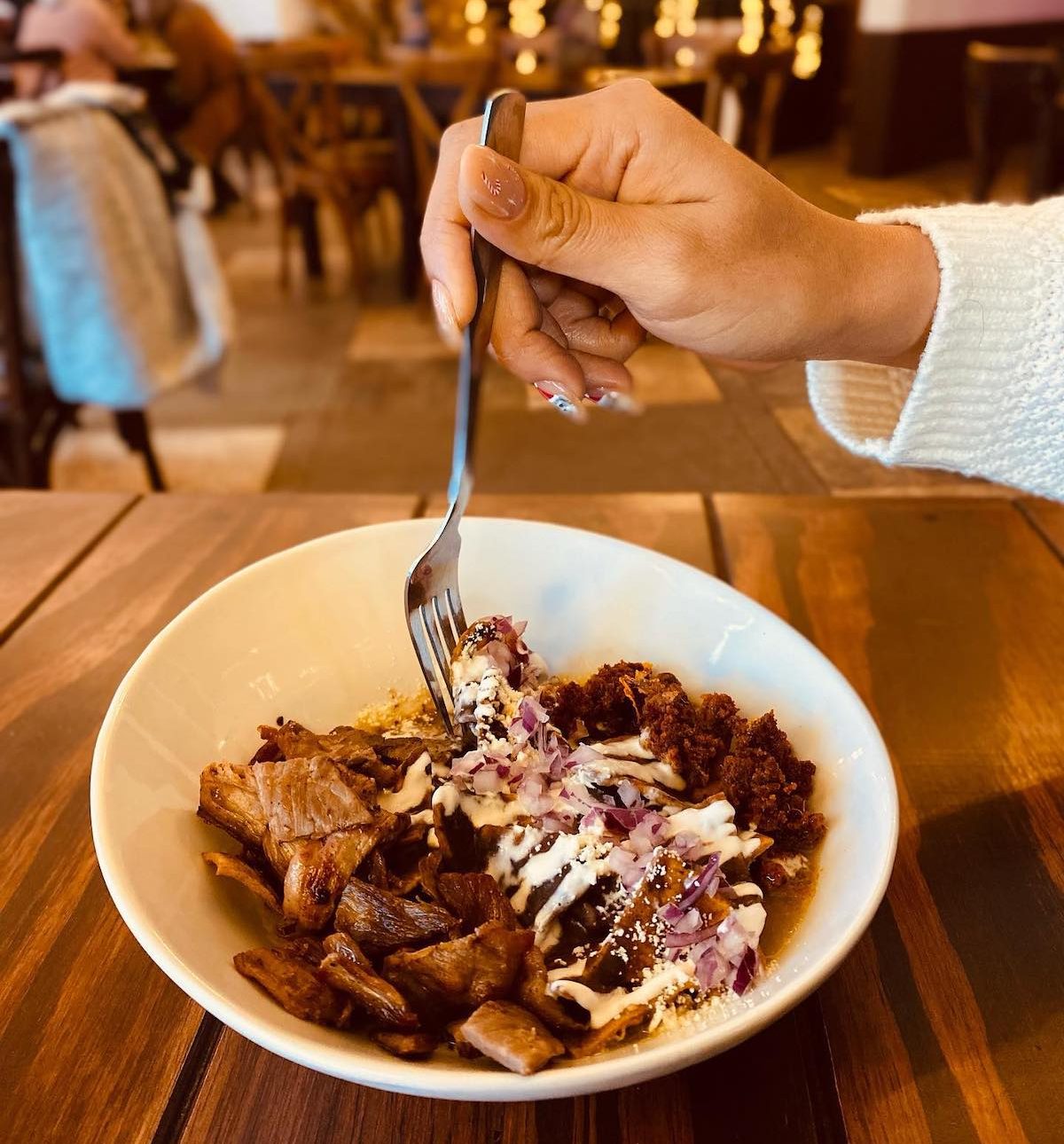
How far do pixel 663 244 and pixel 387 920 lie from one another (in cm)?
49

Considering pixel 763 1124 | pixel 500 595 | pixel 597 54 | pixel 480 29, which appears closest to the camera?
pixel 763 1124

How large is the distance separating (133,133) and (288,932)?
7.28 ft

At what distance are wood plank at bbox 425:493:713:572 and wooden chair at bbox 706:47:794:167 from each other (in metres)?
2.30

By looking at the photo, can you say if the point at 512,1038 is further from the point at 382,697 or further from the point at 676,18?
the point at 676,18

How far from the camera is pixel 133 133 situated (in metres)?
2.27

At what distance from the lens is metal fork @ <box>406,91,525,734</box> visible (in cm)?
70

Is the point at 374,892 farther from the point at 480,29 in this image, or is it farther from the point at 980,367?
the point at 480,29

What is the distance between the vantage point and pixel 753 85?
365 cm

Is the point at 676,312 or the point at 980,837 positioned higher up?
the point at 676,312

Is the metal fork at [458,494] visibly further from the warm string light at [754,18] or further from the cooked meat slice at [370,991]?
the warm string light at [754,18]

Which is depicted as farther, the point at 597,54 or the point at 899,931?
the point at 597,54

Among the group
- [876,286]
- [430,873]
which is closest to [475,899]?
[430,873]

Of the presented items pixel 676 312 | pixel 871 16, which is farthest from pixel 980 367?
pixel 871 16

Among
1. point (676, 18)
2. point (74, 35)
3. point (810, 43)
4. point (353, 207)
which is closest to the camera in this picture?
point (74, 35)
